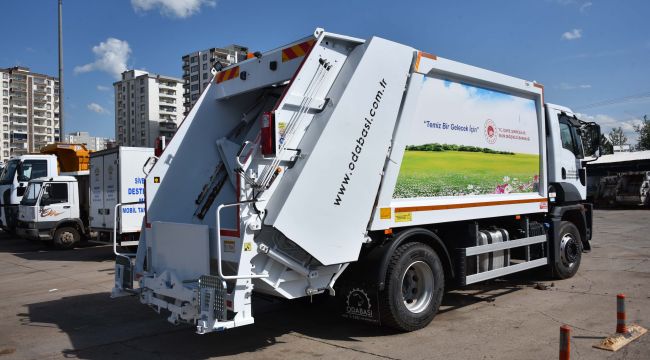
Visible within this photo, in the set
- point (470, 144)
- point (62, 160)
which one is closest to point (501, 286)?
→ point (470, 144)

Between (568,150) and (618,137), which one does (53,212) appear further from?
(618,137)

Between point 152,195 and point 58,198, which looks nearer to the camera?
point 152,195

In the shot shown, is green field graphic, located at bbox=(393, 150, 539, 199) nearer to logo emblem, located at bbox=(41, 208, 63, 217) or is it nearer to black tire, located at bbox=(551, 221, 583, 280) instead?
black tire, located at bbox=(551, 221, 583, 280)

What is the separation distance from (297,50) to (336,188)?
59.1 inches

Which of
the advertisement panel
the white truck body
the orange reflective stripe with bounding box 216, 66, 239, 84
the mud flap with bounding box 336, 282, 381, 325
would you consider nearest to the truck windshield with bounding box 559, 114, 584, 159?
the advertisement panel

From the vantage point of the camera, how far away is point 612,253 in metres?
12.4

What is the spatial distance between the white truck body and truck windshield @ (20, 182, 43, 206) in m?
2.14

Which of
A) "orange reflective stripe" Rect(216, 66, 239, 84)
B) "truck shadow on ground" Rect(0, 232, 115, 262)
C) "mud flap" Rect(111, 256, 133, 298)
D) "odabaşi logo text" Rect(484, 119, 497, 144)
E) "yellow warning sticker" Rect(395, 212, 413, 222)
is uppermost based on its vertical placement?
"orange reflective stripe" Rect(216, 66, 239, 84)

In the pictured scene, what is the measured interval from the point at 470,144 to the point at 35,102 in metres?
147

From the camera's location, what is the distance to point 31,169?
1747 cm

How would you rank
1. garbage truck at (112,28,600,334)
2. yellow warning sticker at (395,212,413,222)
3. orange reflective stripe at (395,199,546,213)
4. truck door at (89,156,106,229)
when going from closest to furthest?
garbage truck at (112,28,600,334) → yellow warning sticker at (395,212,413,222) → orange reflective stripe at (395,199,546,213) → truck door at (89,156,106,229)

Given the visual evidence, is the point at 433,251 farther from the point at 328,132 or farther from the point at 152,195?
the point at 152,195

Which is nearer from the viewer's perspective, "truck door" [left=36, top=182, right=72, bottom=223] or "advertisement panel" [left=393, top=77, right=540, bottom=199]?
"advertisement panel" [left=393, top=77, right=540, bottom=199]

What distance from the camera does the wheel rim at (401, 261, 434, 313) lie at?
5836 millimetres
